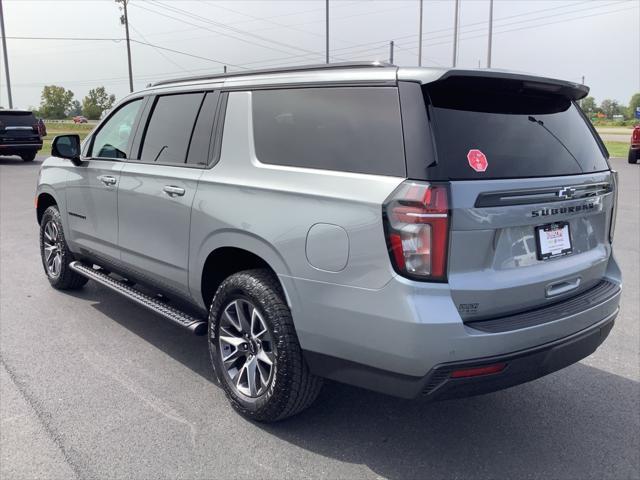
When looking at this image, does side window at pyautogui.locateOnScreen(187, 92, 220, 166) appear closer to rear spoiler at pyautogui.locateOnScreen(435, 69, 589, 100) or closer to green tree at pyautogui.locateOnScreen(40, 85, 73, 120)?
rear spoiler at pyautogui.locateOnScreen(435, 69, 589, 100)

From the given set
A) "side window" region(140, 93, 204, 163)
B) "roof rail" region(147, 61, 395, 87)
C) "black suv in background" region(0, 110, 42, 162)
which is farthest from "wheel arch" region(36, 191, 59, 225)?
"black suv in background" region(0, 110, 42, 162)

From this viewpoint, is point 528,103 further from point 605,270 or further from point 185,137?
point 185,137

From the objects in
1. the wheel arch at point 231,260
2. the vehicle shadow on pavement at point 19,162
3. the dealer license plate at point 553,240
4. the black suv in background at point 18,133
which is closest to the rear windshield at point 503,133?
the dealer license plate at point 553,240

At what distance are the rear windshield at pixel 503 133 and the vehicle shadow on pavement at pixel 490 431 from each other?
1168 mm

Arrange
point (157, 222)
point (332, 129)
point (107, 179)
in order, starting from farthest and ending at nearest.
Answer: point (107, 179), point (157, 222), point (332, 129)

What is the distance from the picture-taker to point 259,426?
130 inches

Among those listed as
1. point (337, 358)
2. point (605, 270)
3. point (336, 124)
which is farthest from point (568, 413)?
point (336, 124)

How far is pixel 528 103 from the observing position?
3.03 metres

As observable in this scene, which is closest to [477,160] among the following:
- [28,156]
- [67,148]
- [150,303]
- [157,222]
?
[157,222]

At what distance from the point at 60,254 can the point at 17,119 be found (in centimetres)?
1667

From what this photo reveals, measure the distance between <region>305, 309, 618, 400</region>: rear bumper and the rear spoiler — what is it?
1269mm

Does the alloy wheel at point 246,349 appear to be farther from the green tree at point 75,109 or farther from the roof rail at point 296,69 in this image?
the green tree at point 75,109

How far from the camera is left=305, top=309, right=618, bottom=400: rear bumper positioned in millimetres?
2564

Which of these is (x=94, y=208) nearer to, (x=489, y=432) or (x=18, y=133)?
(x=489, y=432)
